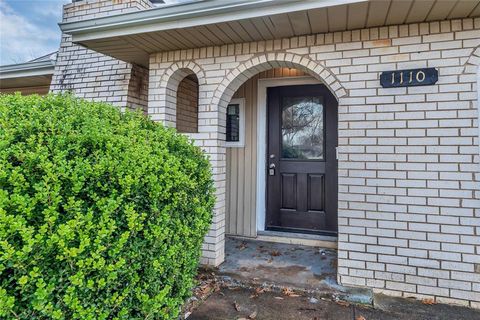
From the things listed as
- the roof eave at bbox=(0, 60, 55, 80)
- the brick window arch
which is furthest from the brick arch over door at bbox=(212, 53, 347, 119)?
the roof eave at bbox=(0, 60, 55, 80)

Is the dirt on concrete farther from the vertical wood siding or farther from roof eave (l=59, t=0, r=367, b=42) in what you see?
roof eave (l=59, t=0, r=367, b=42)

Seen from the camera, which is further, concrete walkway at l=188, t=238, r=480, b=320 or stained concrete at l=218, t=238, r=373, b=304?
stained concrete at l=218, t=238, r=373, b=304

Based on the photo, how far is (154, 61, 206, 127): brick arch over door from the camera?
11.0 feet

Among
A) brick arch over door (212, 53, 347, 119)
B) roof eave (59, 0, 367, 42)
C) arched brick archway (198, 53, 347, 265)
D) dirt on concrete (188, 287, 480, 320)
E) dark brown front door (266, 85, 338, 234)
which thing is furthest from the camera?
dark brown front door (266, 85, 338, 234)

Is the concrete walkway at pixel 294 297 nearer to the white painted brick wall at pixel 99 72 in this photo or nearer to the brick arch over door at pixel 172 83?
the brick arch over door at pixel 172 83

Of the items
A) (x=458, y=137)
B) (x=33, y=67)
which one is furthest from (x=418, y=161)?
(x=33, y=67)

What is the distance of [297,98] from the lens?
4301mm

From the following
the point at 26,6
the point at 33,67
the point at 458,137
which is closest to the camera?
the point at 458,137

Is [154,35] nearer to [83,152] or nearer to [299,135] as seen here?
[83,152]

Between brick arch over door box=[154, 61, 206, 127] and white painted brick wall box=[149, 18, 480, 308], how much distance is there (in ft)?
3.03

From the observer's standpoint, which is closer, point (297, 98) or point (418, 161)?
point (418, 161)

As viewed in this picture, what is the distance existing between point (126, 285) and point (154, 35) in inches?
97.5

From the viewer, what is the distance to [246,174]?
14.5ft

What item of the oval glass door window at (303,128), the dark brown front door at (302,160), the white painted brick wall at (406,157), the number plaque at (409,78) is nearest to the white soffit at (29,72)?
the dark brown front door at (302,160)
